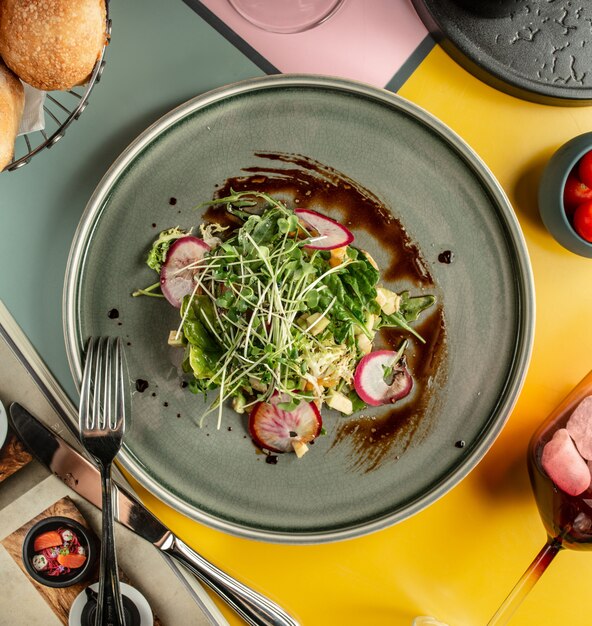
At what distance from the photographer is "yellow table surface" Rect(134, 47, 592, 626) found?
1.54m

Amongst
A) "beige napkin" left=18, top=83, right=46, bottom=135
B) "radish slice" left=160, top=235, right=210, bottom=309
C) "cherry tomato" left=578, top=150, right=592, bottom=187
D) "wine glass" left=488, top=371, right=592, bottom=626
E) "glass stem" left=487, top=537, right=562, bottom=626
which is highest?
"beige napkin" left=18, top=83, right=46, bottom=135

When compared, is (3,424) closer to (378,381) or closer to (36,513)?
(36,513)

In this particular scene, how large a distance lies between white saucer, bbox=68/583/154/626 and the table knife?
0.16 metres

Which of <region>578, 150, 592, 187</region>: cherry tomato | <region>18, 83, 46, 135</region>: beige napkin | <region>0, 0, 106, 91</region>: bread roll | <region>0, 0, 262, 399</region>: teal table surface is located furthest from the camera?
<region>0, 0, 262, 399</region>: teal table surface

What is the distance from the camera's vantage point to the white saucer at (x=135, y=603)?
155cm

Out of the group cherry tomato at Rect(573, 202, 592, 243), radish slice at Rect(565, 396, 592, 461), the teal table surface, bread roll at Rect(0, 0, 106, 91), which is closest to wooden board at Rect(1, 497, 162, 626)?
the teal table surface

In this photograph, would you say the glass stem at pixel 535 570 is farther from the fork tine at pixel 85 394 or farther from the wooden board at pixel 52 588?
the fork tine at pixel 85 394

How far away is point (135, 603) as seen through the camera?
1.55 m

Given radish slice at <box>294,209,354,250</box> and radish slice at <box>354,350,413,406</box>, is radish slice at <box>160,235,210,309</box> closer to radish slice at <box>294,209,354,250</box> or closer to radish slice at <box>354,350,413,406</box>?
radish slice at <box>294,209,354,250</box>

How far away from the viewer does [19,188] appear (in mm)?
1509

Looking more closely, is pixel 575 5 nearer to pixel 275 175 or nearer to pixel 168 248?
pixel 275 175

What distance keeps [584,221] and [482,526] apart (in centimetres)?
83

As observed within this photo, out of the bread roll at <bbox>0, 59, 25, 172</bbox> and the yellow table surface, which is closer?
the bread roll at <bbox>0, 59, 25, 172</bbox>

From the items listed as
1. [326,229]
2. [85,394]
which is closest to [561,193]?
[326,229]
